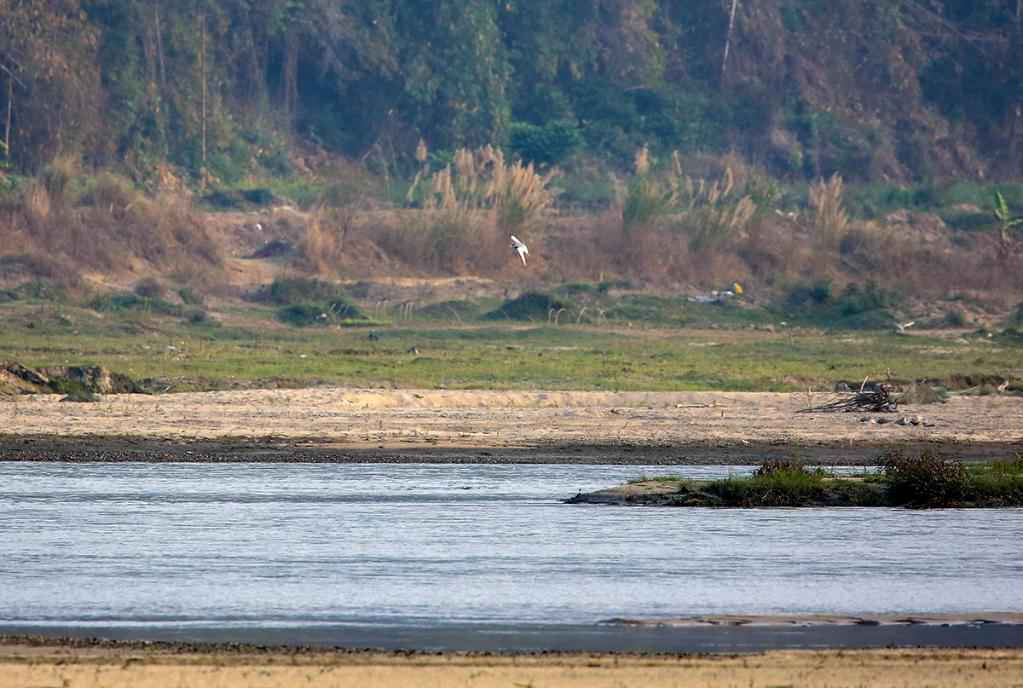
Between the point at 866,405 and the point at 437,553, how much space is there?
11630 mm

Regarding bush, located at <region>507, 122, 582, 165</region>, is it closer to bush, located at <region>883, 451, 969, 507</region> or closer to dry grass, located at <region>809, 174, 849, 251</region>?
dry grass, located at <region>809, 174, 849, 251</region>

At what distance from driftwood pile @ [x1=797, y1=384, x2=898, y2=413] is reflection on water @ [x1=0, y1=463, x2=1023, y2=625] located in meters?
6.10

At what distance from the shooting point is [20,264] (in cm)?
3547

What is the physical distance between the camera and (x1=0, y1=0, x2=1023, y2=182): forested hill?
4653cm

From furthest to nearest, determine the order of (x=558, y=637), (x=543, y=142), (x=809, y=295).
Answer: (x=543, y=142) < (x=809, y=295) < (x=558, y=637)

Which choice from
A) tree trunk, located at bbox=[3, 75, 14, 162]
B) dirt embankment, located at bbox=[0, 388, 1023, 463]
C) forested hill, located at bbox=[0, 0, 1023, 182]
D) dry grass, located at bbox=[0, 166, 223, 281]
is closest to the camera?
dirt embankment, located at bbox=[0, 388, 1023, 463]

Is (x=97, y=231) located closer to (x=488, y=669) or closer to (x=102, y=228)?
(x=102, y=228)

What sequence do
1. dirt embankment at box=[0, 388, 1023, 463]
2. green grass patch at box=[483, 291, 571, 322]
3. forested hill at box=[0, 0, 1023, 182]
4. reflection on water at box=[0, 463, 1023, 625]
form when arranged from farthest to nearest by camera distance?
forested hill at box=[0, 0, 1023, 182] → green grass patch at box=[483, 291, 571, 322] → dirt embankment at box=[0, 388, 1023, 463] → reflection on water at box=[0, 463, 1023, 625]

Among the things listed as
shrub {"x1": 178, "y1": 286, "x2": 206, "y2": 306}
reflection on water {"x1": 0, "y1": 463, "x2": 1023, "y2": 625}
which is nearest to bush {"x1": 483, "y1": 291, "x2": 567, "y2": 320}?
shrub {"x1": 178, "y1": 286, "x2": 206, "y2": 306}

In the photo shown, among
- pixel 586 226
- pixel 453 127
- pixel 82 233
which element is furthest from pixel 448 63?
pixel 82 233

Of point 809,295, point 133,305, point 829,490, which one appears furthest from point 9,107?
point 829,490

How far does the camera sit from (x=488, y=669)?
10148 mm

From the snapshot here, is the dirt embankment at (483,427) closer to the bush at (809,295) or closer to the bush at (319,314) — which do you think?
the bush at (319,314)

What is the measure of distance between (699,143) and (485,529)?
40.0m
